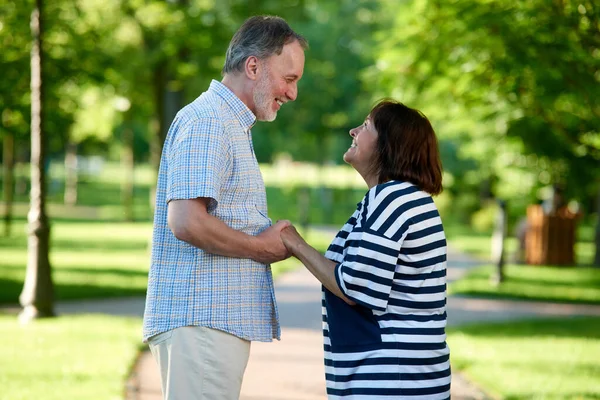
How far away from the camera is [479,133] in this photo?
15.9 meters

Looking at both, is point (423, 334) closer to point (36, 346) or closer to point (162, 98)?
point (36, 346)

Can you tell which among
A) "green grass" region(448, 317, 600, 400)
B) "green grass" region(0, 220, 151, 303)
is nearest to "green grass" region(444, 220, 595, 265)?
"green grass" region(0, 220, 151, 303)

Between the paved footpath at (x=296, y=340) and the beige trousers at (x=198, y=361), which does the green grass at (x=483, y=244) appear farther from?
the beige trousers at (x=198, y=361)

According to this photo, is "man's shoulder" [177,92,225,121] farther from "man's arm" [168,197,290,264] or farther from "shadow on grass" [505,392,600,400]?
"shadow on grass" [505,392,600,400]

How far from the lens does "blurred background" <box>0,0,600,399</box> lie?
288 inches

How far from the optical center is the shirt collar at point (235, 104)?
334cm

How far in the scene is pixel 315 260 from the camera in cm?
331

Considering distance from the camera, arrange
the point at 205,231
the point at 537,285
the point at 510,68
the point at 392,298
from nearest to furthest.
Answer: the point at 205,231
the point at 392,298
the point at 510,68
the point at 537,285

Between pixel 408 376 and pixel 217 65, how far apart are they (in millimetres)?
15268

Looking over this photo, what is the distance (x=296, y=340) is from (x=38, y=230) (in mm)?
3480

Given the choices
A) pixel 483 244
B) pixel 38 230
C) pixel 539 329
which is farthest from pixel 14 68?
pixel 483 244

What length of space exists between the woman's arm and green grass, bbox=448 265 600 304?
1091 cm

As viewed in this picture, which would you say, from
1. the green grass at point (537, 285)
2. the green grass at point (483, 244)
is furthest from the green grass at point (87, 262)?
the green grass at point (483, 244)

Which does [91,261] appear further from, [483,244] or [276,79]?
[276,79]
